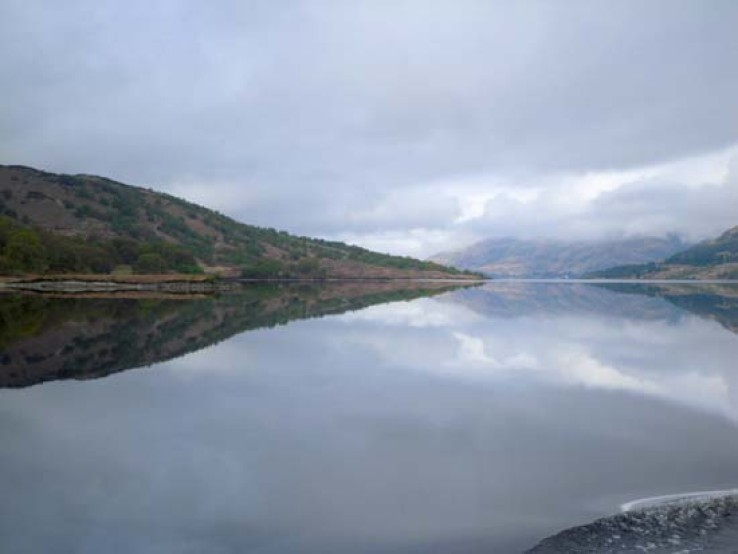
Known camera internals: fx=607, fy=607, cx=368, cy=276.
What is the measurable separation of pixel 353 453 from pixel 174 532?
464 cm

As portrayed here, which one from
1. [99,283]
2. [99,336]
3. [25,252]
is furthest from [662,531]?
[25,252]

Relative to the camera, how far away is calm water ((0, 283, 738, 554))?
30.4 ft

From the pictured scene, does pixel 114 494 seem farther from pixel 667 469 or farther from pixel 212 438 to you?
pixel 667 469

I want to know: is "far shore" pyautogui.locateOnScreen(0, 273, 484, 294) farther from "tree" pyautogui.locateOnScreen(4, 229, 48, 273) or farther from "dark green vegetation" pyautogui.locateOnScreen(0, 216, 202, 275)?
"dark green vegetation" pyautogui.locateOnScreen(0, 216, 202, 275)

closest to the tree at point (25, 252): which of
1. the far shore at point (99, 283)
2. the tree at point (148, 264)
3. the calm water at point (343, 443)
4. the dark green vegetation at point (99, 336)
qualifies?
the far shore at point (99, 283)

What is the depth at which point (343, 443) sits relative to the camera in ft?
44.6

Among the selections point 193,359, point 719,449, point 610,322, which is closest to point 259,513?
point 719,449

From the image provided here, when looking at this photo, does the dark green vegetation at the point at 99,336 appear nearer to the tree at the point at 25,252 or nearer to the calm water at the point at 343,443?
the calm water at the point at 343,443

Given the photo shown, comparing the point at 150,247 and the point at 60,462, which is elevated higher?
the point at 150,247

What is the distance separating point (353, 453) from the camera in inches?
507

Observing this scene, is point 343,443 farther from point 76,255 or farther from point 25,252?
point 76,255

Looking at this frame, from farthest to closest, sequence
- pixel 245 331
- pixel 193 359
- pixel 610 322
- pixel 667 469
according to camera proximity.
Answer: pixel 610 322 → pixel 245 331 → pixel 193 359 → pixel 667 469

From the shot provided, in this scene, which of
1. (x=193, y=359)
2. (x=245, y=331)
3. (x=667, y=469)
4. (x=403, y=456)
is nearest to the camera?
(x=667, y=469)

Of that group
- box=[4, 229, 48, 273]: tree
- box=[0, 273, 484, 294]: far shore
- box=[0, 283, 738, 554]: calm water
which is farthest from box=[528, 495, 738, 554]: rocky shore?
box=[4, 229, 48, 273]: tree
